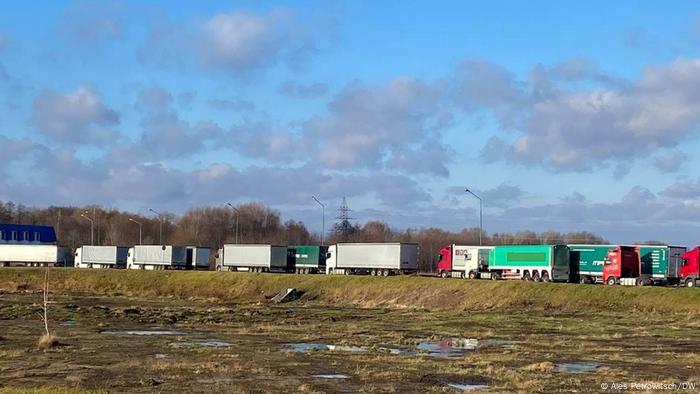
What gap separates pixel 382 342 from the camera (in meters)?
37.2

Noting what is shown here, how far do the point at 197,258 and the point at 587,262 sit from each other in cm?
6503

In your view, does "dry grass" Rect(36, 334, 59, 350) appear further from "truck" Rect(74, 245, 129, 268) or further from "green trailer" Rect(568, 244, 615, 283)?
"truck" Rect(74, 245, 129, 268)

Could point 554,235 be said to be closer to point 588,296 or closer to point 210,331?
point 588,296

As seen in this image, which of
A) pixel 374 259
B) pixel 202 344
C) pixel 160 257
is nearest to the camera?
pixel 202 344

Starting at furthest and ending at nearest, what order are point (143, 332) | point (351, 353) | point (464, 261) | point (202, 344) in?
point (464, 261) < point (143, 332) < point (202, 344) < point (351, 353)

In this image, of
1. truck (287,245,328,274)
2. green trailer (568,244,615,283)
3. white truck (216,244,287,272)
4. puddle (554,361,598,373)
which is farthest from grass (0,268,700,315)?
puddle (554,361,598,373)

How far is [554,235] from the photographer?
199 m

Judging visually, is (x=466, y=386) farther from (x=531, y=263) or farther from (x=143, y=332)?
(x=531, y=263)

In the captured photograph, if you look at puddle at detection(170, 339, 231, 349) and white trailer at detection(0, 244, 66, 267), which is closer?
puddle at detection(170, 339, 231, 349)

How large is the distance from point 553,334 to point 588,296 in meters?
19.8

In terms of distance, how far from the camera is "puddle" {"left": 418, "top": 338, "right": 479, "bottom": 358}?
3250 centimetres

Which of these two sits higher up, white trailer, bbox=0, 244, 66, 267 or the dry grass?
white trailer, bbox=0, 244, 66, 267

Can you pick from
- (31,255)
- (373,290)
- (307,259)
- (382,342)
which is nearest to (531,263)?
(373,290)

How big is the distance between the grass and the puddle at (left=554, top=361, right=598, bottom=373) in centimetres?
2677
